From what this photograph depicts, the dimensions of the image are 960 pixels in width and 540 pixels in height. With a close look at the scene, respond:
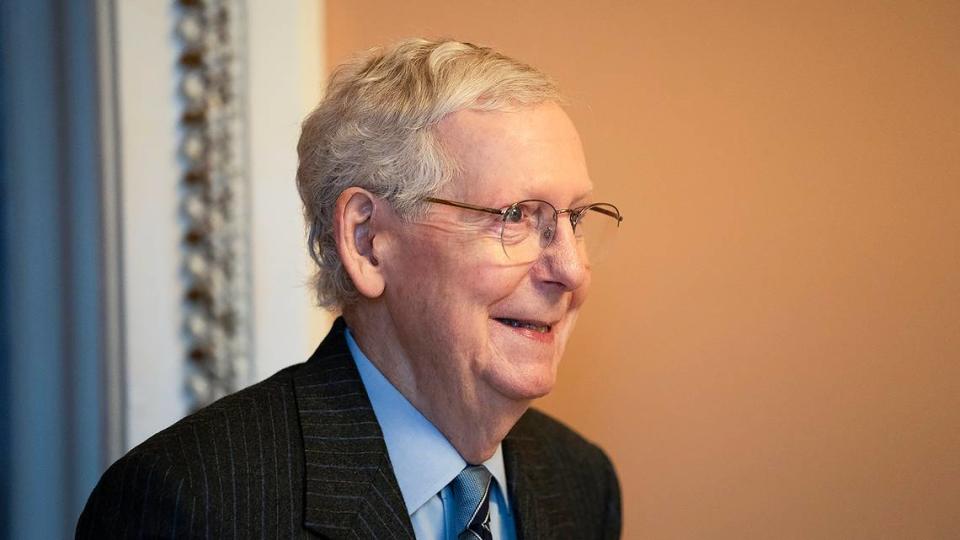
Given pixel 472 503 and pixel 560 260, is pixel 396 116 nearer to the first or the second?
pixel 560 260

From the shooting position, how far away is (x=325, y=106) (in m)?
1.58

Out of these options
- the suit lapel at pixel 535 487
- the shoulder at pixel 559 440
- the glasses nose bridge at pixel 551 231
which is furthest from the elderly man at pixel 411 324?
the shoulder at pixel 559 440

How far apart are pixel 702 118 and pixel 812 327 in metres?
0.42

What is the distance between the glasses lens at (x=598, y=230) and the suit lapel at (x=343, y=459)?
0.41 m

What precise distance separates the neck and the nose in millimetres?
182

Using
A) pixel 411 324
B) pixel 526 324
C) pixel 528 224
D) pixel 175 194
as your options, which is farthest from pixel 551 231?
pixel 175 194

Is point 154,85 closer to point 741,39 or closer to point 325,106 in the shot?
point 325,106

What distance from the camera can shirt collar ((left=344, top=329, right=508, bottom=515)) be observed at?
1.52m

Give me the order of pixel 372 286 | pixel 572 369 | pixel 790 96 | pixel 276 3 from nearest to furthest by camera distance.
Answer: pixel 372 286
pixel 276 3
pixel 790 96
pixel 572 369

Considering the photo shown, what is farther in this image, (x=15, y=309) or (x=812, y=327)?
(x=812, y=327)

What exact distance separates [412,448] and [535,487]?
31 centimetres

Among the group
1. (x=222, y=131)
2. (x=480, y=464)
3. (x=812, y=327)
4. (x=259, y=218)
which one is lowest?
(x=480, y=464)

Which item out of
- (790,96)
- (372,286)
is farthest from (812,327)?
(372,286)

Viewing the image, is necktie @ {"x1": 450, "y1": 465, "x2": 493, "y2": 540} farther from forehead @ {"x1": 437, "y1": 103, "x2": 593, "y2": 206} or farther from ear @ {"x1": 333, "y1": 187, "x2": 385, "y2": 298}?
forehead @ {"x1": 437, "y1": 103, "x2": 593, "y2": 206}
